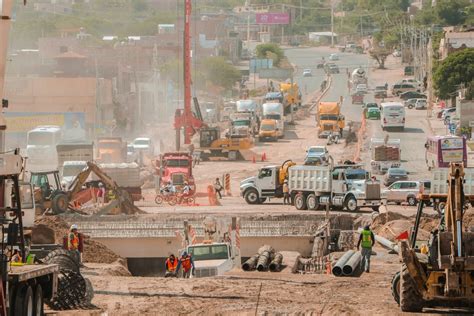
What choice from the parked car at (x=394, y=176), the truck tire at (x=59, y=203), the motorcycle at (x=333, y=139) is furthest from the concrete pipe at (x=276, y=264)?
the motorcycle at (x=333, y=139)

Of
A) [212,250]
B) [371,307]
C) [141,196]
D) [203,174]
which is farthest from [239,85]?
[371,307]

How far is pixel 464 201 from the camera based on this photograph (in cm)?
2312

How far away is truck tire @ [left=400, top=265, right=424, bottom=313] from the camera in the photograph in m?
23.2

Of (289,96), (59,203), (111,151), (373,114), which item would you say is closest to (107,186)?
(59,203)

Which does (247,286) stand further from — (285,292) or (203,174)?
(203,174)

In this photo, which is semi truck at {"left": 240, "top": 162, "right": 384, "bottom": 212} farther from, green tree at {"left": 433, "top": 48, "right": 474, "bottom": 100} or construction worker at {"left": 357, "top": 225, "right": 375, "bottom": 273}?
green tree at {"left": 433, "top": 48, "right": 474, "bottom": 100}

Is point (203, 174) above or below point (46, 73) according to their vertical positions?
below

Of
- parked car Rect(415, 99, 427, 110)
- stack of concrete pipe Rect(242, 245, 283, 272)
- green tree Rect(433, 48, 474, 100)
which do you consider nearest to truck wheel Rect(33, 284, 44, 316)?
stack of concrete pipe Rect(242, 245, 283, 272)

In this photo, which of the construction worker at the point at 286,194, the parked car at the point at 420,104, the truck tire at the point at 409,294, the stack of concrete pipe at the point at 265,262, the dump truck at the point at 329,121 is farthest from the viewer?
the parked car at the point at 420,104

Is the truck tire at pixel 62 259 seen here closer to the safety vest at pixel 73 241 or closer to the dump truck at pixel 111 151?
the safety vest at pixel 73 241

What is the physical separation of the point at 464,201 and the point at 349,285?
655cm

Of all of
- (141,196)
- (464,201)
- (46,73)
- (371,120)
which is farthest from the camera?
(46,73)

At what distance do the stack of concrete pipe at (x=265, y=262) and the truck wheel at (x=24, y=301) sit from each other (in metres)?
13.8

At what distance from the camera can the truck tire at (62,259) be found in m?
25.3
